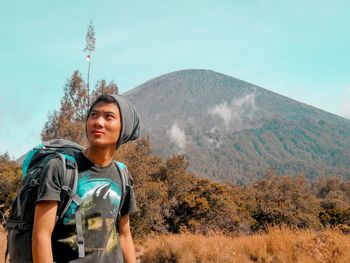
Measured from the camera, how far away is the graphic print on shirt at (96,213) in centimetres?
151

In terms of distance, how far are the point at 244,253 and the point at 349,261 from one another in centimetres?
233

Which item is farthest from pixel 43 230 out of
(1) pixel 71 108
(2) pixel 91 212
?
(1) pixel 71 108

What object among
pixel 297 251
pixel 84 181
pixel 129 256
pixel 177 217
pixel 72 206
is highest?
pixel 84 181

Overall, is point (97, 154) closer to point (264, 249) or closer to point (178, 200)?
point (264, 249)

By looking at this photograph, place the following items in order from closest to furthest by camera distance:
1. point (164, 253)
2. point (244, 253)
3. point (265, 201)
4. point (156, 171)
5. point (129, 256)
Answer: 1. point (129, 256)
2. point (244, 253)
3. point (164, 253)
4. point (156, 171)
5. point (265, 201)

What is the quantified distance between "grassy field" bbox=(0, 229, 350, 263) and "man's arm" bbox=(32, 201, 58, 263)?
3926 mm

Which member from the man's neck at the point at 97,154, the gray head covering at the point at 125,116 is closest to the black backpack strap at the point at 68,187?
the man's neck at the point at 97,154

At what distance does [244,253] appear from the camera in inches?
249

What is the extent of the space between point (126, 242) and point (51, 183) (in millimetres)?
679

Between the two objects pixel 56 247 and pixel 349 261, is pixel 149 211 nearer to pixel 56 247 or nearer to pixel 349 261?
pixel 349 261

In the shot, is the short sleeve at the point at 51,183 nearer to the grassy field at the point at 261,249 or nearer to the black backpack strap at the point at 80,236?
the black backpack strap at the point at 80,236

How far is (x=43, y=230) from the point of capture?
134cm

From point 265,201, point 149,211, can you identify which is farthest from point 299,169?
point 149,211

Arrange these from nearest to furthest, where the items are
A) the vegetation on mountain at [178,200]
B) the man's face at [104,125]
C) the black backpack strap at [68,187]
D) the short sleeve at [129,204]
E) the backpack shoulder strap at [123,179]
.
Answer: the black backpack strap at [68,187] → the man's face at [104,125] → the backpack shoulder strap at [123,179] → the short sleeve at [129,204] → the vegetation on mountain at [178,200]
